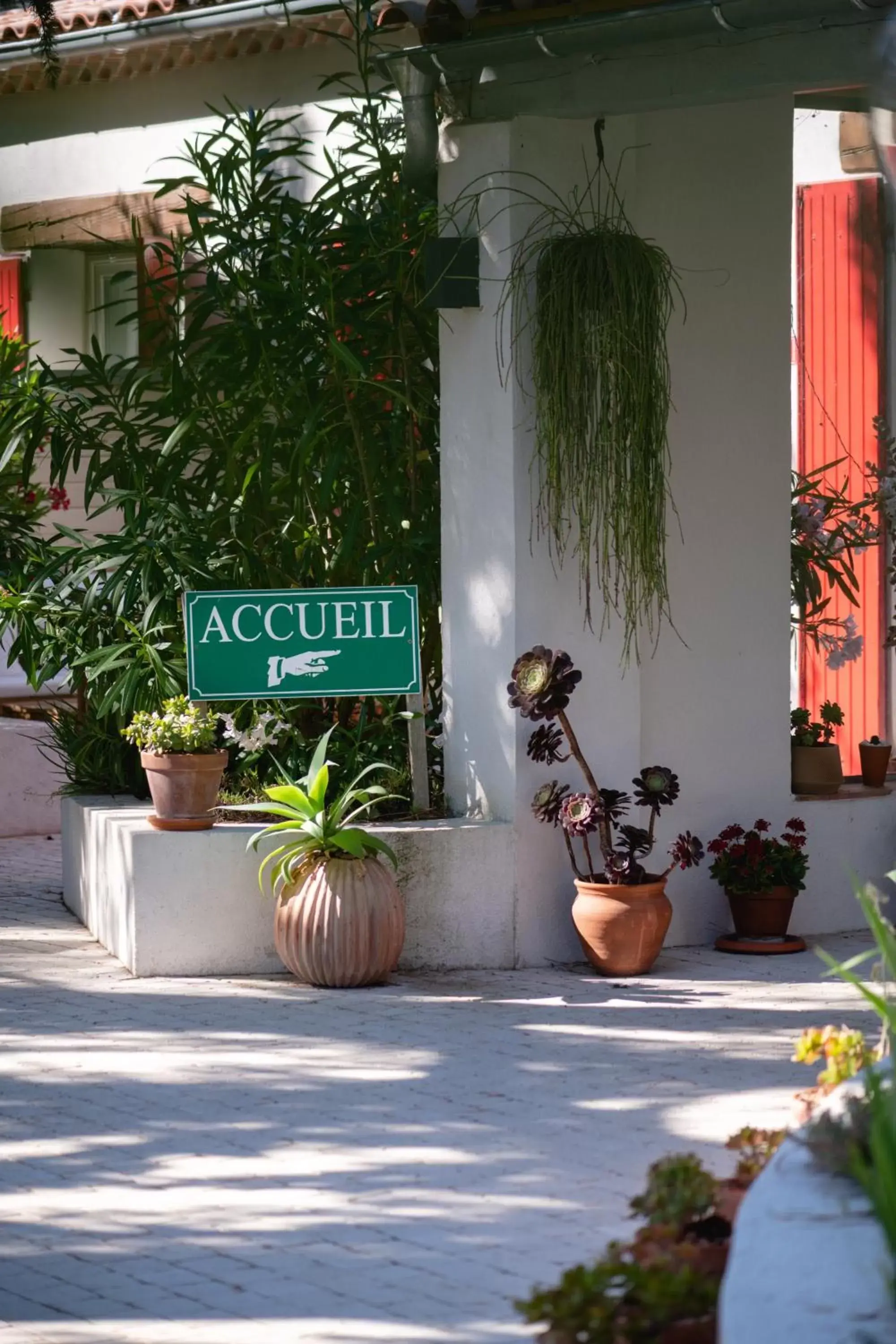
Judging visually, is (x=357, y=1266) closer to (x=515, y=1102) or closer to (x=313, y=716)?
(x=515, y=1102)

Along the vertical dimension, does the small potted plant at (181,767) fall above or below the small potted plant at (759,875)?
above

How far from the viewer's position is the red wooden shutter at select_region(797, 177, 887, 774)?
9.14 meters

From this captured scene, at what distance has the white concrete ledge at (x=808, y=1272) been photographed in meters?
2.71

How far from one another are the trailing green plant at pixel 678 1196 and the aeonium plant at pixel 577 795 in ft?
12.3

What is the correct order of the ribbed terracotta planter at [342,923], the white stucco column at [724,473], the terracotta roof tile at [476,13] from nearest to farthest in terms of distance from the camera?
1. the ribbed terracotta planter at [342,923]
2. the terracotta roof tile at [476,13]
3. the white stucco column at [724,473]

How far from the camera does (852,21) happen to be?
255 inches

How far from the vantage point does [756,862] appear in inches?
307

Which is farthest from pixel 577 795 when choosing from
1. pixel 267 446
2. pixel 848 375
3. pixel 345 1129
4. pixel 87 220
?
pixel 87 220

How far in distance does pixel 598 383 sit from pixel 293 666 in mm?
1595

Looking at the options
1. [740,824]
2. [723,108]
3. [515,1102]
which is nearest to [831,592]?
[740,824]

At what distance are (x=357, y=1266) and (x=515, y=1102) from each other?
1.42m

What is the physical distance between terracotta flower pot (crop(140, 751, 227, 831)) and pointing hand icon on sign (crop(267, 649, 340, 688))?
1.23 ft

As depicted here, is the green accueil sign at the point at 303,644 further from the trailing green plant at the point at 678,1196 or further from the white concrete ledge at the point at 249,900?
the trailing green plant at the point at 678,1196

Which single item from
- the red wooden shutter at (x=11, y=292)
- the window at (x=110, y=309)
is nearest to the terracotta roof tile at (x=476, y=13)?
the window at (x=110, y=309)
